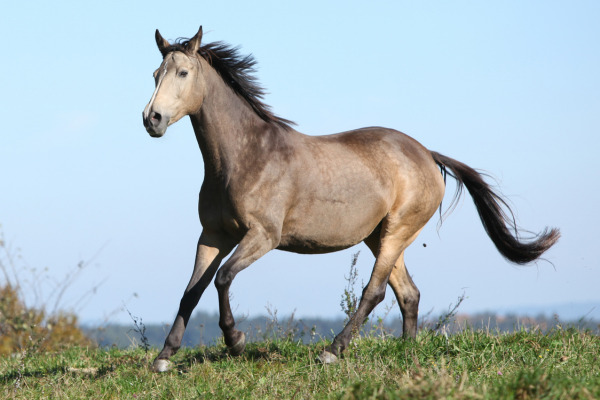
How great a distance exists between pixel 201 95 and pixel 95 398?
8.23ft

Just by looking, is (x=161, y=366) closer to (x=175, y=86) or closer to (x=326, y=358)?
(x=326, y=358)

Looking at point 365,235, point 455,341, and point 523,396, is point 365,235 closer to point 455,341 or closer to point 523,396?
point 455,341

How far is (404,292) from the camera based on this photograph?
7184 millimetres

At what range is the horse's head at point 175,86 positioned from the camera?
5.52m

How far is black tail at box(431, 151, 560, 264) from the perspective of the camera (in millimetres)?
7699

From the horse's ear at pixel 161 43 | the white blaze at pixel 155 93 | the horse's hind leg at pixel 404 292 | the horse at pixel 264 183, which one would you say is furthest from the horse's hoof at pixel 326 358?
the horse's ear at pixel 161 43

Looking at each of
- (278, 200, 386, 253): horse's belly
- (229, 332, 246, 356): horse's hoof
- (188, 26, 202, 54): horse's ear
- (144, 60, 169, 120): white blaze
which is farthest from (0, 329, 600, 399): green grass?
(188, 26, 202, 54): horse's ear

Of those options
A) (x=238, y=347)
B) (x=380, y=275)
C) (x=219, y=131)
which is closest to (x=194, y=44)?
(x=219, y=131)

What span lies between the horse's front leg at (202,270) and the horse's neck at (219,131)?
0.61m

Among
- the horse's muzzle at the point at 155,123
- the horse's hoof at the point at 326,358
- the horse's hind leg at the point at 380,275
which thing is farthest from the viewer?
the horse's hind leg at the point at 380,275

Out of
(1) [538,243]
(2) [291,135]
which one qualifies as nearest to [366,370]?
(2) [291,135]

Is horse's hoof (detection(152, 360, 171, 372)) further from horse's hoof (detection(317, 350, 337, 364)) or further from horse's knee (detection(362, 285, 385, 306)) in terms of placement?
horse's knee (detection(362, 285, 385, 306))

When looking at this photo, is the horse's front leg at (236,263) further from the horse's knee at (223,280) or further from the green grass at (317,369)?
the green grass at (317,369)

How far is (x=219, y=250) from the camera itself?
20.2 feet
